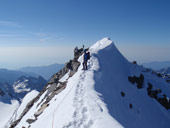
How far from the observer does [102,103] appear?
1324 centimetres

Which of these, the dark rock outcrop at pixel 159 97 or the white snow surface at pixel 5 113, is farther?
the white snow surface at pixel 5 113

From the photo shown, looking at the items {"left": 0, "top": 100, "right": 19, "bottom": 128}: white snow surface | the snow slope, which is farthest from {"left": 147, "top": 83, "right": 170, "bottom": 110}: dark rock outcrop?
{"left": 0, "top": 100, "right": 19, "bottom": 128}: white snow surface

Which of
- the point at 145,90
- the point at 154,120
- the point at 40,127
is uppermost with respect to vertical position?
the point at 40,127

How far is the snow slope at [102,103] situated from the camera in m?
10.6

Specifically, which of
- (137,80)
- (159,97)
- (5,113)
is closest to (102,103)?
(137,80)

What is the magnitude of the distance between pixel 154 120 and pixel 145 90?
8294 mm

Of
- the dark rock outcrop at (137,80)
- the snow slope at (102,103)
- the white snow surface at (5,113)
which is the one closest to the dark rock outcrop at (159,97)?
the snow slope at (102,103)

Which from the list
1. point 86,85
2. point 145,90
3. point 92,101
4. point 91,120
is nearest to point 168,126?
point 145,90

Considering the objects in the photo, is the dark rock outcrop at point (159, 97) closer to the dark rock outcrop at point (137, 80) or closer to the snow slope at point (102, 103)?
the snow slope at point (102, 103)

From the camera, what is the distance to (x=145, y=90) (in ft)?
102

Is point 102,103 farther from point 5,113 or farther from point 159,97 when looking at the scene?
point 5,113

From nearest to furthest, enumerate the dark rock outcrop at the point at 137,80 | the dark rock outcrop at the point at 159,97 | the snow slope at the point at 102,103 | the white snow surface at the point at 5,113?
the snow slope at the point at 102,103 < the dark rock outcrop at the point at 137,80 < the dark rock outcrop at the point at 159,97 < the white snow surface at the point at 5,113

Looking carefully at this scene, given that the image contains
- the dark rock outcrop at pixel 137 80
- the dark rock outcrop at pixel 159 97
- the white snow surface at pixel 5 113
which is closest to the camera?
the dark rock outcrop at pixel 137 80

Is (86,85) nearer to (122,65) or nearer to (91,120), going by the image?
(91,120)
